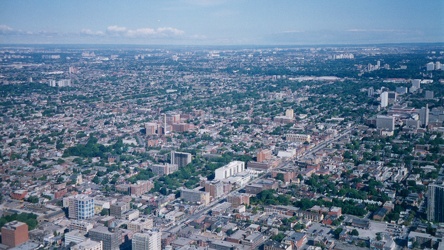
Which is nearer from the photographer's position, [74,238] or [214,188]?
[74,238]

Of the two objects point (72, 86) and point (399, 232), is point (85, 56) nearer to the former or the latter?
point (72, 86)

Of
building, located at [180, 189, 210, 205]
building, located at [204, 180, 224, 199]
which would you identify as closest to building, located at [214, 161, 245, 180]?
building, located at [204, 180, 224, 199]

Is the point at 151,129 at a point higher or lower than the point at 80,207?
higher

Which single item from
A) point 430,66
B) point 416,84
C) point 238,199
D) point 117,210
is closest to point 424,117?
point 416,84

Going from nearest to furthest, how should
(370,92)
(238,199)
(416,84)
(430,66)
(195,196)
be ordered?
(238,199), (195,196), (370,92), (416,84), (430,66)

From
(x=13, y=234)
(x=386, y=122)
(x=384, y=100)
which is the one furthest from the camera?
(x=384, y=100)

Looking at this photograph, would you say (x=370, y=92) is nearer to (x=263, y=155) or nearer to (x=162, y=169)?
(x=263, y=155)

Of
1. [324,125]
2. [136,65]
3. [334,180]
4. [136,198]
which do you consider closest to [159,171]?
[136,198]
